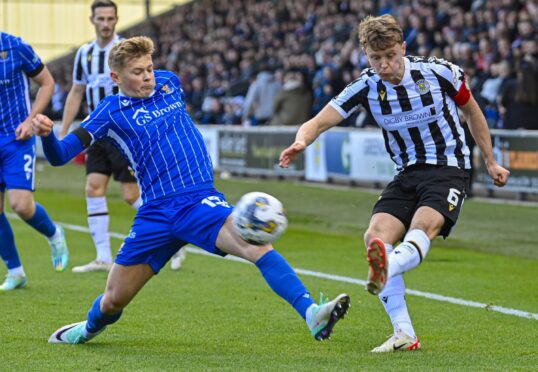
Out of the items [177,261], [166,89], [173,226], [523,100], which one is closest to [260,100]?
[523,100]

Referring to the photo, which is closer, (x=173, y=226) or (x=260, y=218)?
(x=260, y=218)

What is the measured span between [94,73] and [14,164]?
1.43 m

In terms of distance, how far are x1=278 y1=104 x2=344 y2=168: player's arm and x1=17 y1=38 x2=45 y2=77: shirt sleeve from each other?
3.17 metres

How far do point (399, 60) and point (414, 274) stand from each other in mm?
3911

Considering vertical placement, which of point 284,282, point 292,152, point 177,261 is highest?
point 292,152

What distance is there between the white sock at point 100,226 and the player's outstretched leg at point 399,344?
4.44m

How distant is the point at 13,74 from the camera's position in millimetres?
8922

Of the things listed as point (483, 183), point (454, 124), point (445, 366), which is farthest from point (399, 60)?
point (483, 183)

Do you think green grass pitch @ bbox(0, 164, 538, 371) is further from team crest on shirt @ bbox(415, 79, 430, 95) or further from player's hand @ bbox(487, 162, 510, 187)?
team crest on shirt @ bbox(415, 79, 430, 95)

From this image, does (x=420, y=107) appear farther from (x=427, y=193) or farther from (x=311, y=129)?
(x=311, y=129)

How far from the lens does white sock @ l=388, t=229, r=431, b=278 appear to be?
5.82 metres

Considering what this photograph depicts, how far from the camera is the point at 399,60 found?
20.6ft

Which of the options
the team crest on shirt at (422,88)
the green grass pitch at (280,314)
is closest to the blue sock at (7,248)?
the green grass pitch at (280,314)

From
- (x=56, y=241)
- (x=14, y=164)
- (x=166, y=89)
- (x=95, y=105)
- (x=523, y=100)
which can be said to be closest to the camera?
(x=166, y=89)
